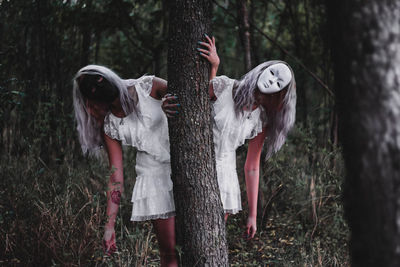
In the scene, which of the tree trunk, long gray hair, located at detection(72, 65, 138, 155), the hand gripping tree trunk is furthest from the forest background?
the tree trunk

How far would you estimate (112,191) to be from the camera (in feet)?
7.27

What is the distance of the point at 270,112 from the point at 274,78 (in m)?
0.29

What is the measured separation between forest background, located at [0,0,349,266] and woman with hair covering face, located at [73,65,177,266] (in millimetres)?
170

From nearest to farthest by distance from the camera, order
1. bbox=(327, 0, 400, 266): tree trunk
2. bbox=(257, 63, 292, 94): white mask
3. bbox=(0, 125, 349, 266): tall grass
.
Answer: bbox=(327, 0, 400, 266): tree trunk → bbox=(257, 63, 292, 94): white mask → bbox=(0, 125, 349, 266): tall grass

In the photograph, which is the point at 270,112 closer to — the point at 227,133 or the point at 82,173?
the point at 227,133

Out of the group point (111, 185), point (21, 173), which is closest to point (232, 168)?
point (111, 185)

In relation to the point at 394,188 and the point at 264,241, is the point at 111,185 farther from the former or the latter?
the point at 264,241

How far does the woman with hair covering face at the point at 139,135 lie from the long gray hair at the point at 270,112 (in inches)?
16.1

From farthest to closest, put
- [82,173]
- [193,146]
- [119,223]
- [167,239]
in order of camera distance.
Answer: [82,173], [119,223], [167,239], [193,146]

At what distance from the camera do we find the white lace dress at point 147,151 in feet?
7.13

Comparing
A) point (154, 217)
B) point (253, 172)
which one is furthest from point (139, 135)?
point (253, 172)

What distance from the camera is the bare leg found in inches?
87.3

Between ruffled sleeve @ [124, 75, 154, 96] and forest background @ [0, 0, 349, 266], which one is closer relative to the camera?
ruffled sleeve @ [124, 75, 154, 96]

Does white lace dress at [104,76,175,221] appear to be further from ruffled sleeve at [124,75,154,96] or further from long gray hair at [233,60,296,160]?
long gray hair at [233,60,296,160]
